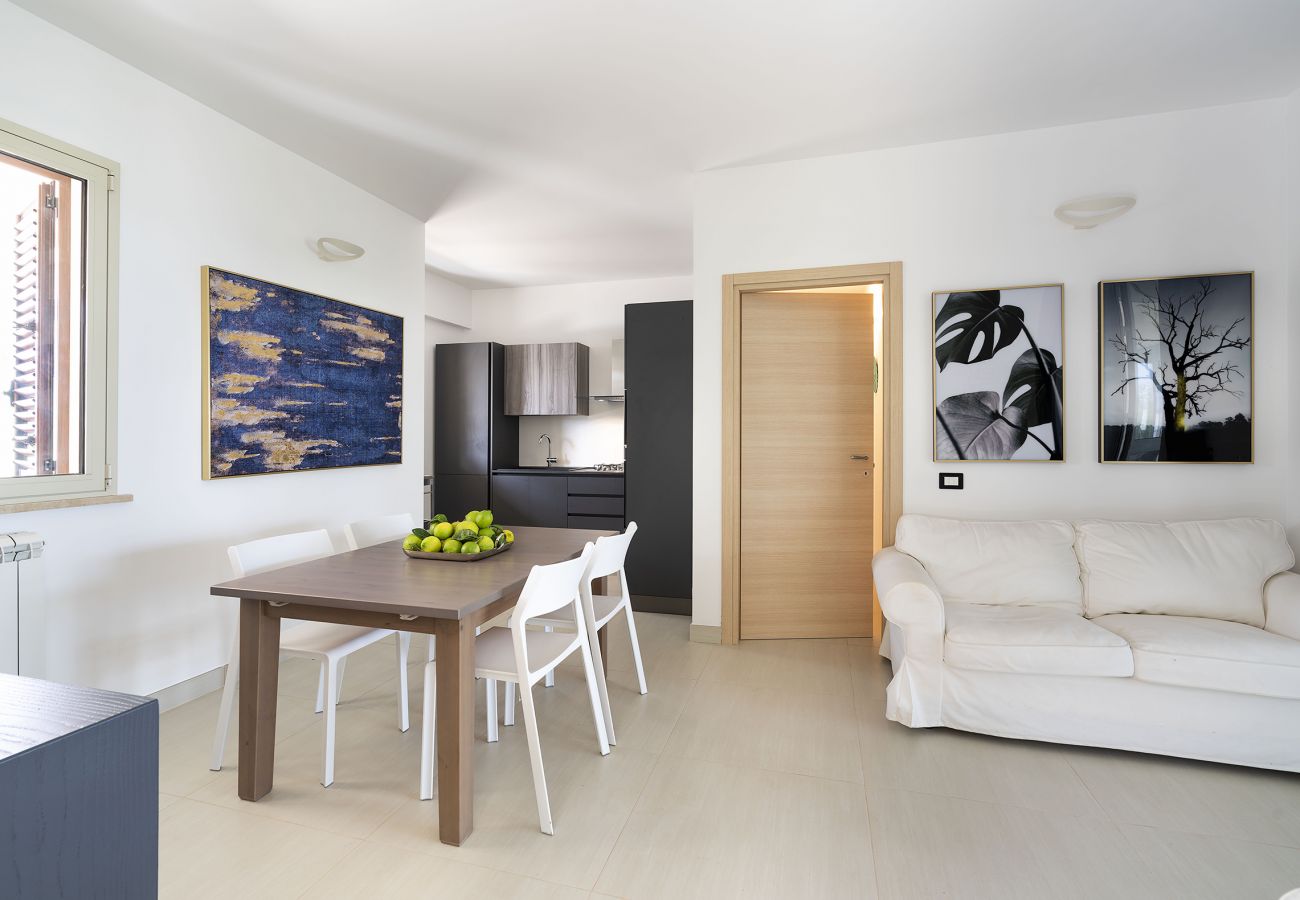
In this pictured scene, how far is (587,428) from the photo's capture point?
606cm

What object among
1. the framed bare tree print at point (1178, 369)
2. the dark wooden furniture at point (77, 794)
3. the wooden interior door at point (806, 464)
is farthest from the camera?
the wooden interior door at point (806, 464)

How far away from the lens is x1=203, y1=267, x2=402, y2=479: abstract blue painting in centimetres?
292

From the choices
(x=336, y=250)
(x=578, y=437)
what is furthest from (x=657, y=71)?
(x=578, y=437)

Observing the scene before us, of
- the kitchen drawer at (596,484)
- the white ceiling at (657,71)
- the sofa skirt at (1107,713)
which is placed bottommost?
the sofa skirt at (1107,713)

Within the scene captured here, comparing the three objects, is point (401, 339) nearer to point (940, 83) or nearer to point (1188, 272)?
point (940, 83)

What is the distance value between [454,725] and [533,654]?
15.5 inches

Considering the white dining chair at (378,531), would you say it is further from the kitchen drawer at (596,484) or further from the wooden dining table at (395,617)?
the kitchen drawer at (596,484)

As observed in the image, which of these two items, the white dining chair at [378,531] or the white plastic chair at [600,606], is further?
the white dining chair at [378,531]

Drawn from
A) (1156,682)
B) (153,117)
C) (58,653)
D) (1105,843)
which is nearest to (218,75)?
(153,117)

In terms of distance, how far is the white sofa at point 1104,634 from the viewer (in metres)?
2.21

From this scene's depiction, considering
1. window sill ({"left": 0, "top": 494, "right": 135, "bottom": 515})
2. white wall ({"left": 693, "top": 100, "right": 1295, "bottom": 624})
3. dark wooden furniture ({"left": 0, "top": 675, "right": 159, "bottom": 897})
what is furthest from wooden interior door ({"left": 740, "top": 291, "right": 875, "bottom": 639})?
dark wooden furniture ({"left": 0, "top": 675, "right": 159, "bottom": 897})

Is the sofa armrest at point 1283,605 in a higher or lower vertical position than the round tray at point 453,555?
lower

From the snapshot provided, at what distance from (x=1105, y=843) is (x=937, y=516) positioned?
1.66 metres

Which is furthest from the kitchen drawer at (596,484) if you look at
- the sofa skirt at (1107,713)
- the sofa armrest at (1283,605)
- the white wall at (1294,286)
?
the white wall at (1294,286)
